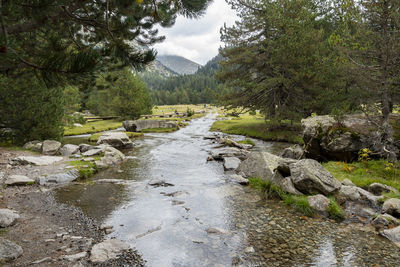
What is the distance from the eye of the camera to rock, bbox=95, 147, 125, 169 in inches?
549

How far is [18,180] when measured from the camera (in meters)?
10.0

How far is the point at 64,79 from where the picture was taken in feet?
11.1

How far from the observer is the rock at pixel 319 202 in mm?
7781

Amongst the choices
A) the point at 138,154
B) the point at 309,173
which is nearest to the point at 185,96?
the point at 138,154

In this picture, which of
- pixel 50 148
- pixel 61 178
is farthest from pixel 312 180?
pixel 50 148

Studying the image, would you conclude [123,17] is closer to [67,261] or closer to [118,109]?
[67,261]

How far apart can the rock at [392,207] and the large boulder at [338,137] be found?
539cm

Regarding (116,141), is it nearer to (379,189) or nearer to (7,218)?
(7,218)

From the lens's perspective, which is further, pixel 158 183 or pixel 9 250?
pixel 158 183

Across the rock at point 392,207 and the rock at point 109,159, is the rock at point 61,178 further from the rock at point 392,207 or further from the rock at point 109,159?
the rock at point 392,207

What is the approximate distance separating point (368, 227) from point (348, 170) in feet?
17.4

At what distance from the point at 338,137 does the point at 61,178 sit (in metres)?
14.2

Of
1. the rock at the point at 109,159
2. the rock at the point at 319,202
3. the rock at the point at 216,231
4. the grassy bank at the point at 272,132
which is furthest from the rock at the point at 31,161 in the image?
the grassy bank at the point at 272,132

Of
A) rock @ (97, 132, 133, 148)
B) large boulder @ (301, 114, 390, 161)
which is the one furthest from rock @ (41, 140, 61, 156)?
large boulder @ (301, 114, 390, 161)
